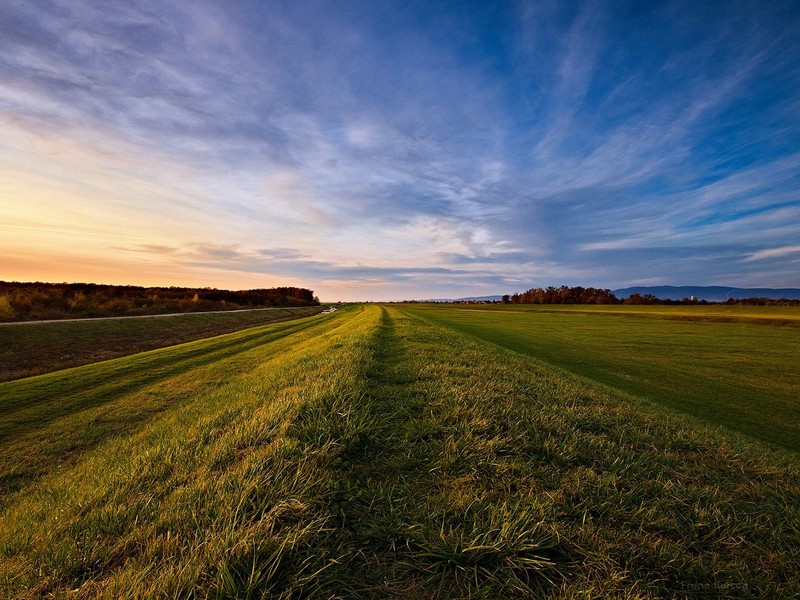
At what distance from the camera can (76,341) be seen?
22578mm

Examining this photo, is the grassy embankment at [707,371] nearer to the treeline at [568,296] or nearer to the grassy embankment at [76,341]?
the grassy embankment at [76,341]

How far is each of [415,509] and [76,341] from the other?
30460mm

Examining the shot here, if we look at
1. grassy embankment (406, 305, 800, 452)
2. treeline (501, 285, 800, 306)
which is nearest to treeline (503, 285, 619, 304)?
treeline (501, 285, 800, 306)

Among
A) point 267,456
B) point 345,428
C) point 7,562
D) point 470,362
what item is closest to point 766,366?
point 470,362

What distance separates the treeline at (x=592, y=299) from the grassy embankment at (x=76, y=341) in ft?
365

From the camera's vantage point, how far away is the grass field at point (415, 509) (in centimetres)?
215

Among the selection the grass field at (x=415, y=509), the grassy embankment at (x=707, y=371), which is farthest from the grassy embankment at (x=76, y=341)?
the grassy embankment at (x=707, y=371)

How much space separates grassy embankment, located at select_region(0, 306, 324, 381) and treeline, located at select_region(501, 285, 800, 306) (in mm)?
111387

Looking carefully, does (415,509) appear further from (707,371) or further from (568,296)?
(568,296)

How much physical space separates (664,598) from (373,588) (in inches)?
73.9

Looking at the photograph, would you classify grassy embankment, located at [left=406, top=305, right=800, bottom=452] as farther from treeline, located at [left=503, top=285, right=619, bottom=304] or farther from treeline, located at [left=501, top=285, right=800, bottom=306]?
treeline, located at [left=503, top=285, right=619, bottom=304]

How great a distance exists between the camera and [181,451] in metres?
4.20

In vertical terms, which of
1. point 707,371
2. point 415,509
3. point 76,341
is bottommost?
point 76,341

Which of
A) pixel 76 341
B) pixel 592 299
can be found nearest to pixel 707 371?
pixel 76 341
